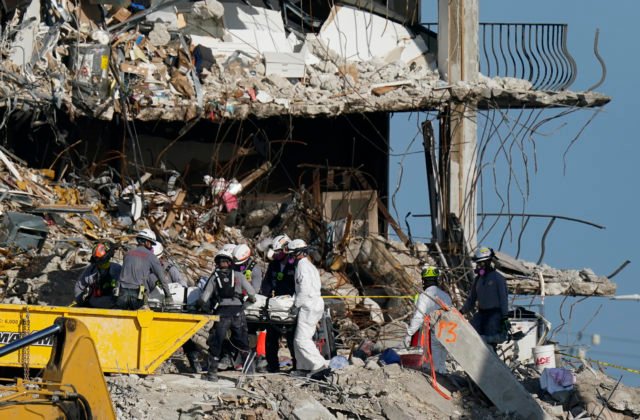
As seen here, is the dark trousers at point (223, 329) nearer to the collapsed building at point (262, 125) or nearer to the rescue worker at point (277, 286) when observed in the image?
the rescue worker at point (277, 286)

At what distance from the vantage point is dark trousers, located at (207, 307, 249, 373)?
637 inches

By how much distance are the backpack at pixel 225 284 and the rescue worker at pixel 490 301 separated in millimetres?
3037

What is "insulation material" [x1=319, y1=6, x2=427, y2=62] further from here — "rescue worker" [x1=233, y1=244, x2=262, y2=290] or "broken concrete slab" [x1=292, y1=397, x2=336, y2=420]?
"broken concrete slab" [x1=292, y1=397, x2=336, y2=420]

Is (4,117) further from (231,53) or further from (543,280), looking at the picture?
(543,280)

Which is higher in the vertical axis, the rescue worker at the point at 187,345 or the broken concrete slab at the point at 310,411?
the rescue worker at the point at 187,345

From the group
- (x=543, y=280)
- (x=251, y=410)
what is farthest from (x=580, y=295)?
(x=251, y=410)

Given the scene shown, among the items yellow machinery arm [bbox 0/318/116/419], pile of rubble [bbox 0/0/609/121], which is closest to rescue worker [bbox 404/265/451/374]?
yellow machinery arm [bbox 0/318/116/419]

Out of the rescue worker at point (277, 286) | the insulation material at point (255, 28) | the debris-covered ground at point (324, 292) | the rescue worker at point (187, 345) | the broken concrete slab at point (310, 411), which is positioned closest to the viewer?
the broken concrete slab at point (310, 411)

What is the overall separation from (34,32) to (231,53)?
3.85 meters

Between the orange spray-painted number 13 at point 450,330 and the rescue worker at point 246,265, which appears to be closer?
the orange spray-painted number 13 at point 450,330

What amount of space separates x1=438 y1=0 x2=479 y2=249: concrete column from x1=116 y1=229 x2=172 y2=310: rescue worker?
9361 millimetres

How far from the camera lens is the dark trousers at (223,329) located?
1617 centimetres

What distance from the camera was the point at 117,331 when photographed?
1561 centimetres

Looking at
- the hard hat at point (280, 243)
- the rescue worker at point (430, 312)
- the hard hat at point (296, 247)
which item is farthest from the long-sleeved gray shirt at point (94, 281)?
the rescue worker at point (430, 312)
